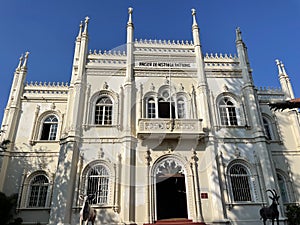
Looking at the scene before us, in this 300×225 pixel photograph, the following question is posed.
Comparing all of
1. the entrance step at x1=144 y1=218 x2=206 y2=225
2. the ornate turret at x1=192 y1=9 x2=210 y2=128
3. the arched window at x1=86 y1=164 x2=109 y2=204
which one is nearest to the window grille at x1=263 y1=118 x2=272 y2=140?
the ornate turret at x1=192 y1=9 x2=210 y2=128

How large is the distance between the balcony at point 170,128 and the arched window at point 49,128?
6515mm

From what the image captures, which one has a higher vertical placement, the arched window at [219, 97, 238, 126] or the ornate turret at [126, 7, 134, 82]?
the ornate turret at [126, 7, 134, 82]

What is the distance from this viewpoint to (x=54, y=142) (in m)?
16.3

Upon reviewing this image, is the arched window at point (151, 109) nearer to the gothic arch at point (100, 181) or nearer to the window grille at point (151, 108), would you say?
the window grille at point (151, 108)

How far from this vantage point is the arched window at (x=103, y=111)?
51.4 ft

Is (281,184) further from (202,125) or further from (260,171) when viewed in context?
(202,125)

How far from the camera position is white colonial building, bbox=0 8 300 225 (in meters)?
13.5

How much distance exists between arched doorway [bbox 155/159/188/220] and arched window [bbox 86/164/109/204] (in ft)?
9.70

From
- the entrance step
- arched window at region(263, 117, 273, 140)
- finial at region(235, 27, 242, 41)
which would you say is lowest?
the entrance step

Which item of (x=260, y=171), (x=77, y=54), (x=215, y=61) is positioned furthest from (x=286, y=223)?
(x=77, y=54)

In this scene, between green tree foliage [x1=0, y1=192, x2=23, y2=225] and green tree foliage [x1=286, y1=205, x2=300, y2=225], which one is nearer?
green tree foliage [x1=0, y1=192, x2=23, y2=225]

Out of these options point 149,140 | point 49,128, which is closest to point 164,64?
point 149,140

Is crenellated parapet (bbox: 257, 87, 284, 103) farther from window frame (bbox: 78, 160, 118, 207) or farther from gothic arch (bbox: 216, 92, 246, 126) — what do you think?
window frame (bbox: 78, 160, 118, 207)

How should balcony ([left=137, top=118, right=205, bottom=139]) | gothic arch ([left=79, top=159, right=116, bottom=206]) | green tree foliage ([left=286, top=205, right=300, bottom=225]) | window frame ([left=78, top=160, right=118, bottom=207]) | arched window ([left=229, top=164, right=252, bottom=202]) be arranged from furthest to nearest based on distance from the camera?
balcony ([left=137, top=118, right=205, bottom=139]) → arched window ([left=229, top=164, right=252, bottom=202]) → green tree foliage ([left=286, top=205, right=300, bottom=225]) → gothic arch ([left=79, top=159, right=116, bottom=206]) → window frame ([left=78, top=160, right=118, bottom=207])
